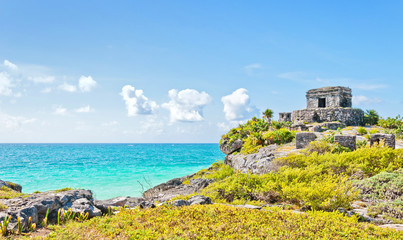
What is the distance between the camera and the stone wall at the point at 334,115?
100 ft

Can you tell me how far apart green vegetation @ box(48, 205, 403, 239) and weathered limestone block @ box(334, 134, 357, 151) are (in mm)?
10048

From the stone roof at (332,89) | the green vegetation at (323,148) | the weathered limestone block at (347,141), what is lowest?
the green vegetation at (323,148)

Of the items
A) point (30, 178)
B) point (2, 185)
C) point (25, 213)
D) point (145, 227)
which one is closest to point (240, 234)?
point (145, 227)

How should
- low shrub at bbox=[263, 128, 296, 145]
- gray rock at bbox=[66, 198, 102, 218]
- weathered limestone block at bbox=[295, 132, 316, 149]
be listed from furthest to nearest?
low shrub at bbox=[263, 128, 296, 145] → weathered limestone block at bbox=[295, 132, 316, 149] → gray rock at bbox=[66, 198, 102, 218]

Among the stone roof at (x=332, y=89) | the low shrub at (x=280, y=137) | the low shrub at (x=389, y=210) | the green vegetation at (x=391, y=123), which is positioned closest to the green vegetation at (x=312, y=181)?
the low shrub at (x=389, y=210)

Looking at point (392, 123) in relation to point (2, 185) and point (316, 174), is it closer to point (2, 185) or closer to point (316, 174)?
point (316, 174)

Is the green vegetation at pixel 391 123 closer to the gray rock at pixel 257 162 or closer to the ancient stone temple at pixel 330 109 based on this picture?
the ancient stone temple at pixel 330 109

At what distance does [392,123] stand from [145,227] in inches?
1223

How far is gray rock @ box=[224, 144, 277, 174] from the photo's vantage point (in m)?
13.9

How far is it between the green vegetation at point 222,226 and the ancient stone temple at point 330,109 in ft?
88.0

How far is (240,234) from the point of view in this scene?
5559 mm

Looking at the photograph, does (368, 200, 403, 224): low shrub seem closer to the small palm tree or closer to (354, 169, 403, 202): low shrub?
(354, 169, 403, 202): low shrub

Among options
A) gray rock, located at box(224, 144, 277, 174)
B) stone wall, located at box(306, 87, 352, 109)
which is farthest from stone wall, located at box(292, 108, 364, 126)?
gray rock, located at box(224, 144, 277, 174)

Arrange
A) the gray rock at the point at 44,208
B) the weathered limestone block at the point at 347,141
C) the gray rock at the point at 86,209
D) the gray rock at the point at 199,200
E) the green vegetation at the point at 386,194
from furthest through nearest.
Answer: the weathered limestone block at the point at 347,141
the gray rock at the point at 199,200
the gray rock at the point at 86,209
the green vegetation at the point at 386,194
the gray rock at the point at 44,208
